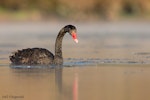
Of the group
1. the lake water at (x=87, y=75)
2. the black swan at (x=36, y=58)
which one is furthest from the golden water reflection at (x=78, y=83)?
the black swan at (x=36, y=58)

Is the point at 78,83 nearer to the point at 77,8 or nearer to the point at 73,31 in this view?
the point at 73,31

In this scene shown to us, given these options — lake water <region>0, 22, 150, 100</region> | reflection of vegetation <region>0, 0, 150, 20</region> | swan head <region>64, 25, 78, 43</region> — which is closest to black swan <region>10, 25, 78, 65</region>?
swan head <region>64, 25, 78, 43</region>

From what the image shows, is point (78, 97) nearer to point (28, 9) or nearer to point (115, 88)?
point (115, 88)

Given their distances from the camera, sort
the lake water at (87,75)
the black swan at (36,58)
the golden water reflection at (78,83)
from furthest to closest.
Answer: the black swan at (36,58)
the lake water at (87,75)
the golden water reflection at (78,83)

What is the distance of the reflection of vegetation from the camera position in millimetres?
23125

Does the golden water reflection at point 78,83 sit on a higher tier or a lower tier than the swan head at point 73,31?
lower

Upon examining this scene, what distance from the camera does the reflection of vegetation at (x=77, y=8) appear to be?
75.9 feet

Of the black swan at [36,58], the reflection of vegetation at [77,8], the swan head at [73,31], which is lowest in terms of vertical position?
the black swan at [36,58]

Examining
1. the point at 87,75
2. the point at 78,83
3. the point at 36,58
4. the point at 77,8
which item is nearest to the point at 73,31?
the point at 36,58

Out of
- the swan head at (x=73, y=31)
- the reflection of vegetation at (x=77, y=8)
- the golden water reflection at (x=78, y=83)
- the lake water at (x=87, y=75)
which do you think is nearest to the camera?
the golden water reflection at (x=78, y=83)

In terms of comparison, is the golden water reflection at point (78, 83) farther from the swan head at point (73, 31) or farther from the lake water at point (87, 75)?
→ the swan head at point (73, 31)

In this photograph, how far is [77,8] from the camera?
77.6ft

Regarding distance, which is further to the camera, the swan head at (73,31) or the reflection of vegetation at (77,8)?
the reflection of vegetation at (77,8)

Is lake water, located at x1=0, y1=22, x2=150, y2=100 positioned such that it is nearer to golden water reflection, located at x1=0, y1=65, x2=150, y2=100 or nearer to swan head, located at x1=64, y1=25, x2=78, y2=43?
golden water reflection, located at x1=0, y1=65, x2=150, y2=100
